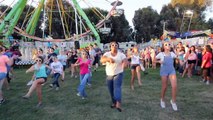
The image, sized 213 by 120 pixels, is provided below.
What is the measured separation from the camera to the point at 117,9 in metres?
26.4

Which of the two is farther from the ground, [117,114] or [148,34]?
[148,34]

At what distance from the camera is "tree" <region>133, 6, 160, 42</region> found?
5506cm

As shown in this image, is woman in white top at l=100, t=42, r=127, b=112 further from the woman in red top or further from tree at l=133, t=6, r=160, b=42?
tree at l=133, t=6, r=160, b=42

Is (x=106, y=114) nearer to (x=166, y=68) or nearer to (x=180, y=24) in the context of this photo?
(x=166, y=68)

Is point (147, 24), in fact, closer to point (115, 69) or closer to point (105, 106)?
point (105, 106)

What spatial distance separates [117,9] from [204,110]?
65.1ft

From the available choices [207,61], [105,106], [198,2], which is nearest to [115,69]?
[105,106]

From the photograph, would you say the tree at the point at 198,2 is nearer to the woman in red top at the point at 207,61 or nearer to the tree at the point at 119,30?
the tree at the point at 119,30

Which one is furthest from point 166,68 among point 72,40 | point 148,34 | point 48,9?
point 148,34

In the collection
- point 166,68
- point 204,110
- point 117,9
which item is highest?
point 117,9

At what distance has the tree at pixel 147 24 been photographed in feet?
181

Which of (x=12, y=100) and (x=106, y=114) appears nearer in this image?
(x=106, y=114)

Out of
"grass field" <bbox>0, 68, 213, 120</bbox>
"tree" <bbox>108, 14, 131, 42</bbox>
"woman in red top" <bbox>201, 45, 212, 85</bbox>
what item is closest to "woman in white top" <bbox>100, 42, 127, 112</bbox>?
"grass field" <bbox>0, 68, 213, 120</bbox>

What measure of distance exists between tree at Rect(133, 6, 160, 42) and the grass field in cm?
4453
